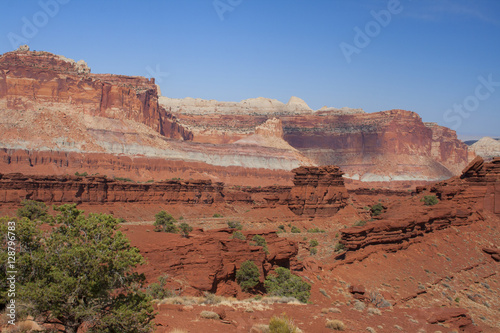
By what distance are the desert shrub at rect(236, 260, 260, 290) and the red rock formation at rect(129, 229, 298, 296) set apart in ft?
0.71

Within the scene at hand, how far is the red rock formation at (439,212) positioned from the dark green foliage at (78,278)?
1449 cm

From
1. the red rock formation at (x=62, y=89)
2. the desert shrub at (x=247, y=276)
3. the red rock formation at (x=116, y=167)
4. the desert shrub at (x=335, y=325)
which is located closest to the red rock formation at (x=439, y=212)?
the desert shrub at (x=247, y=276)

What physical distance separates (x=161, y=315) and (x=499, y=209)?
30.5 meters

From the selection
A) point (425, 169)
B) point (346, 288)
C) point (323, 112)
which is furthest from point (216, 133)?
point (346, 288)

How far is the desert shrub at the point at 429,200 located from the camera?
33.4 meters

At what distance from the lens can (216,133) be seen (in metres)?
156

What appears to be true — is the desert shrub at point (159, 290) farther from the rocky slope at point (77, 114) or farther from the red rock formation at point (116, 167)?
the rocky slope at point (77, 114)

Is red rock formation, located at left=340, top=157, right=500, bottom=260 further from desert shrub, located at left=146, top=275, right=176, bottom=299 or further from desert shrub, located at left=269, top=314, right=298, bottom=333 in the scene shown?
desert shrub, located at left=269, top=314, right=298, bottom=333

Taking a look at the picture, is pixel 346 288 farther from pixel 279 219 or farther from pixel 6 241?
pixel 279 219

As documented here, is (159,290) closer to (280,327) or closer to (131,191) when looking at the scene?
(280,327)

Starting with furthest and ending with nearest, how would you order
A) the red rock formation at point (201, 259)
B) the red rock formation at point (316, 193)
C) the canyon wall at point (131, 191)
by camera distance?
1. the red rock formation at point (316, 193)
2. the canyon wall at point (131, 191)
3. the red rock formation at point (201, 259)

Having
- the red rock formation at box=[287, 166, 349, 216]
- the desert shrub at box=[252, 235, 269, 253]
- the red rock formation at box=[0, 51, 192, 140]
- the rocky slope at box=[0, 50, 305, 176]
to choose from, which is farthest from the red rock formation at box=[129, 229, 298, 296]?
the red rock formation at box=[0, 51, 192, 140]

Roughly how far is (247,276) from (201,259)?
2105 mm

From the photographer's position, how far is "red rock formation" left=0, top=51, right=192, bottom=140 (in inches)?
3698
